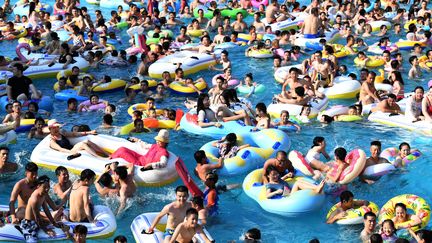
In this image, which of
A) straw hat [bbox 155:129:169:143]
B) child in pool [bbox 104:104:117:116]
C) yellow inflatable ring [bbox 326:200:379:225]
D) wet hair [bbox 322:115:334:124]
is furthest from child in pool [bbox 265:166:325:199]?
child in pool [bbox 104:104:117:116]

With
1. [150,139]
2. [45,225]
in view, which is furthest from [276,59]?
[45,225]

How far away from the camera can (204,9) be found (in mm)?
24359

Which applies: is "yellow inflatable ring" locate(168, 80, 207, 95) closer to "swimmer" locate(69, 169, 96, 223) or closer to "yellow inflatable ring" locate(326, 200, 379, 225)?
"swimmer" locate(69, 169, 96, 223)

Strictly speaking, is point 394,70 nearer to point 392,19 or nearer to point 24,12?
point 392,19

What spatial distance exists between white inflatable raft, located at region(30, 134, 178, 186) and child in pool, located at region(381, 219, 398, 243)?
12.1 ft

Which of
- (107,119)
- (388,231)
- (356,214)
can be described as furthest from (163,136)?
(388,231)

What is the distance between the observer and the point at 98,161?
11.9 m

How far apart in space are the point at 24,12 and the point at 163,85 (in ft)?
32.6

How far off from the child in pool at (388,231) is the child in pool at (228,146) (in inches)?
144

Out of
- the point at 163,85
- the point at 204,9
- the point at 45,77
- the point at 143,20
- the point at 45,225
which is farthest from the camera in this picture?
the point at 204,9

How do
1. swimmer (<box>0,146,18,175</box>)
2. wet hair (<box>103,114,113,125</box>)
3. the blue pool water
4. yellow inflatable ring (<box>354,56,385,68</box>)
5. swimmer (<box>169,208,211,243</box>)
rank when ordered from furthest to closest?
1. yellow inflatable ring (<box>354,56,385,68</box>)
2. wet hair (<box>103,114,113,125</box>)
3. swimmer (<box>0,146,18,175</box>)
4. the blue pool water
5. swimmer (<box>169,208,211,243</box>)

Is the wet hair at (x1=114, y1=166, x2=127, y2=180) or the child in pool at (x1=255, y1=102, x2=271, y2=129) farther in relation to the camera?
the child in pool at (x1=255, y1=102, x2=271, y2=129)

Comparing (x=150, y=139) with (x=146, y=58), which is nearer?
(x=150, y=139)

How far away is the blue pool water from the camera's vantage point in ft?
34.5
